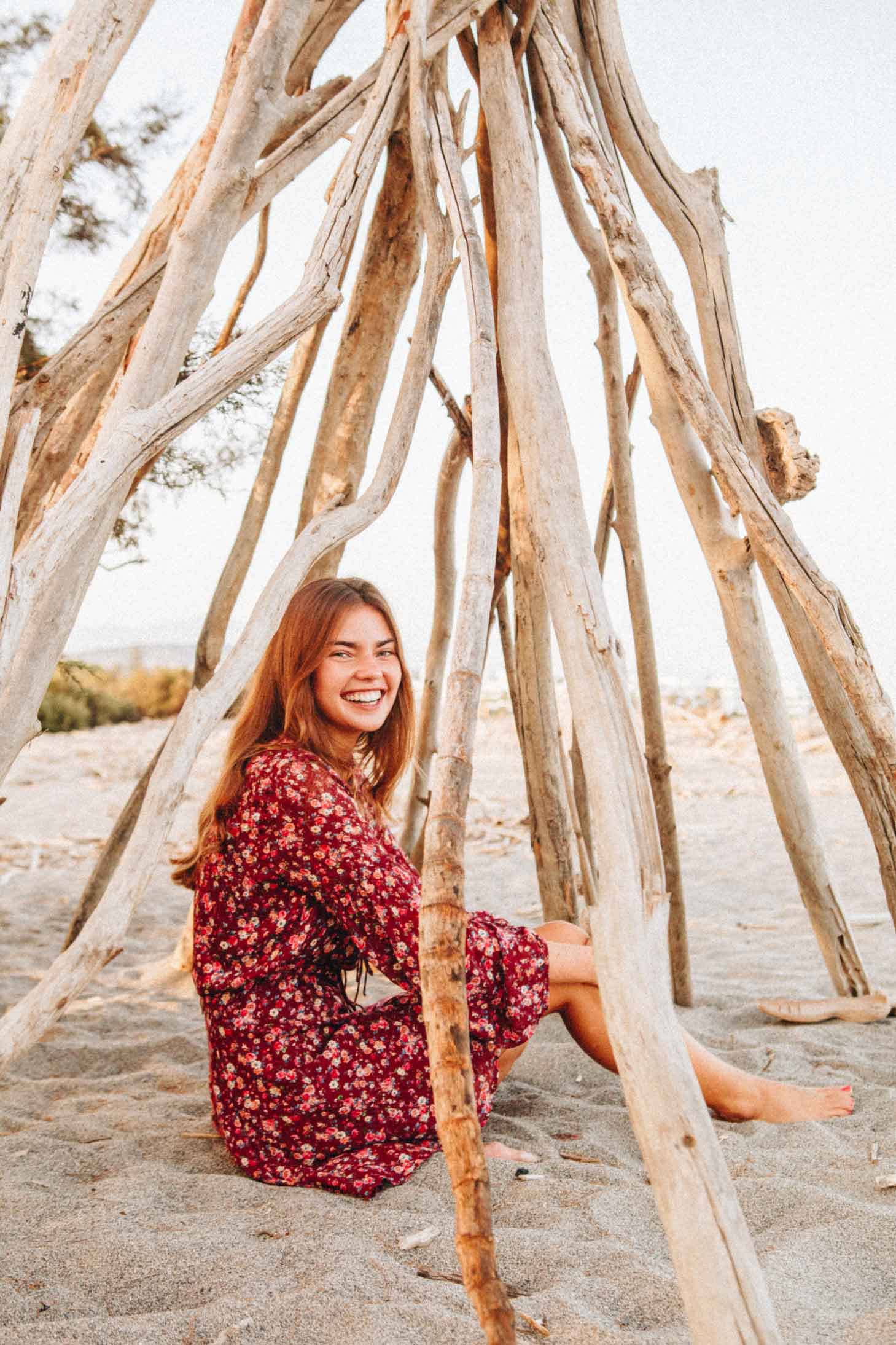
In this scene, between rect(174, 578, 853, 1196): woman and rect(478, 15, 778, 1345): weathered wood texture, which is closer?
rect(478, 15, 778, 1345): weathered wood texture

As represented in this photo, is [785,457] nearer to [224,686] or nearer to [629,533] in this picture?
[629,533]

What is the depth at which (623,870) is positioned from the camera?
1.25 meters

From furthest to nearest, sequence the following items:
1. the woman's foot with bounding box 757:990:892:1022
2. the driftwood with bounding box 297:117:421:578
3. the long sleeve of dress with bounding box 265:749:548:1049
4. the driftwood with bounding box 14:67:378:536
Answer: the driftwood with bounding box 297:117:421:578, the woman's foot with bounding box 757:990:892:1022, the driftwood with bounding box 14:67:378:536, the long sleeve of dress with bounding box 265:749:548:1049

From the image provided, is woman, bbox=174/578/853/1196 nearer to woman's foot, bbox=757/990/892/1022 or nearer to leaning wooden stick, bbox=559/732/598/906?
woman's foot, bbox=757/990/892/1022

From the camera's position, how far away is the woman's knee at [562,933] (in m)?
2.00

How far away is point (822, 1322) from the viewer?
117 cm

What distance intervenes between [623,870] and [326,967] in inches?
33.0

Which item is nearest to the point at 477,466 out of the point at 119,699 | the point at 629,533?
the point at 629,533

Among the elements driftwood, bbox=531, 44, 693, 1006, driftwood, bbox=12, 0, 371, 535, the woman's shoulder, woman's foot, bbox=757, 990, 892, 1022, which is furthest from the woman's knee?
driftwood, bbox=12, 0, 371, 535

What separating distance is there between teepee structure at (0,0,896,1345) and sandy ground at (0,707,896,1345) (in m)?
0.31

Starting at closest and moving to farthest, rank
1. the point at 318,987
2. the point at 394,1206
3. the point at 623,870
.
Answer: the point at 623,870
the point at 394,1206
the point at 318,987

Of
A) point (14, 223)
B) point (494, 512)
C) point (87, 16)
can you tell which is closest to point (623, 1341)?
point (494, 512)

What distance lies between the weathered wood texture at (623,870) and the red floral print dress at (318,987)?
19.5 inches

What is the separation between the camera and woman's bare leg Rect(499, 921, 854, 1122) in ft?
6.37
